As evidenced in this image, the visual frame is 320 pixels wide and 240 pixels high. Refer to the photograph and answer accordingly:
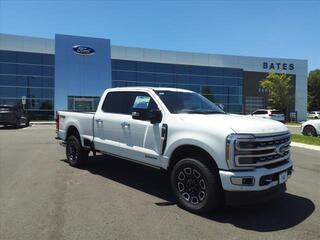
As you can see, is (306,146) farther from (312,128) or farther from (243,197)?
(243,197)

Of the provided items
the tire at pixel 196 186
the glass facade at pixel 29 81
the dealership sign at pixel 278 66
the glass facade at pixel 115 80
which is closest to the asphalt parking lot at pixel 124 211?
the tire at pixel 196 186

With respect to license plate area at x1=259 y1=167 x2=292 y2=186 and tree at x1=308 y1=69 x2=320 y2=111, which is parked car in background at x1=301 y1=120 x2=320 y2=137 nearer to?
license plate area at x1=259 y1=167 x2=292 y2=186

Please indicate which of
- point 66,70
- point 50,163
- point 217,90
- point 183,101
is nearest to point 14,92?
point 66,70

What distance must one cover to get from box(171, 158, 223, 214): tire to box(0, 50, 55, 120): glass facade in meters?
42.1

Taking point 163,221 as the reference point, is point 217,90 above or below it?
above

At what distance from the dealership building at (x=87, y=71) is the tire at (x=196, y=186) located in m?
36.3

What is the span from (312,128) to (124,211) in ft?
58.2

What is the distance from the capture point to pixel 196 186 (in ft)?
20.2

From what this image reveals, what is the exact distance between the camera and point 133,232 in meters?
5.21

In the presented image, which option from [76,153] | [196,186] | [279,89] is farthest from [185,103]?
[279,89]

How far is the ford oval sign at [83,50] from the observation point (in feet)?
154

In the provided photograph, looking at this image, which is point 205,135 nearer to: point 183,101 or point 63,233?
point 183,101

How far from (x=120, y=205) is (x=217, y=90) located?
169 ft

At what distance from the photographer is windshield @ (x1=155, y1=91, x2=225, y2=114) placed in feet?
23.6
